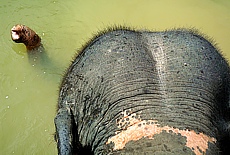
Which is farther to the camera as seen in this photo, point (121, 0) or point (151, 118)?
point (121, 0)

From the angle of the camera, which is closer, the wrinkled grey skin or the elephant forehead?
the elephant forehead

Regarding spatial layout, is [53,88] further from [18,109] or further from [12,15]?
[12,15]

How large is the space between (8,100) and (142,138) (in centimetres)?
271

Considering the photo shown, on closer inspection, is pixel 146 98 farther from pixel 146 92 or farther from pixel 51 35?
pixel 51 35

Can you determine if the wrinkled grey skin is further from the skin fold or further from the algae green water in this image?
the algae green water

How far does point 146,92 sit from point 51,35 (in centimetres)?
295

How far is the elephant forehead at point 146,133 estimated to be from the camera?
2.47 meters

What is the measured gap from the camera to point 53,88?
498cm

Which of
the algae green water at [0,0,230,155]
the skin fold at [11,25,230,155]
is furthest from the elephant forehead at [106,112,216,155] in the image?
the algae green water at [0,0,230,155]

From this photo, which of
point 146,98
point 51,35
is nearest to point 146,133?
point 146,98

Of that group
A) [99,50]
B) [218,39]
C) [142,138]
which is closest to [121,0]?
[218,39]

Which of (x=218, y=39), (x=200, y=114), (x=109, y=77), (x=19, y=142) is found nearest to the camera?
(x=200, y=114)

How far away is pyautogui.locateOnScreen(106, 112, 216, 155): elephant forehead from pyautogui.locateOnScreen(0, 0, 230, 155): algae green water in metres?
2.01

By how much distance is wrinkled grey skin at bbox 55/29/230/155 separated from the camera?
262cm
